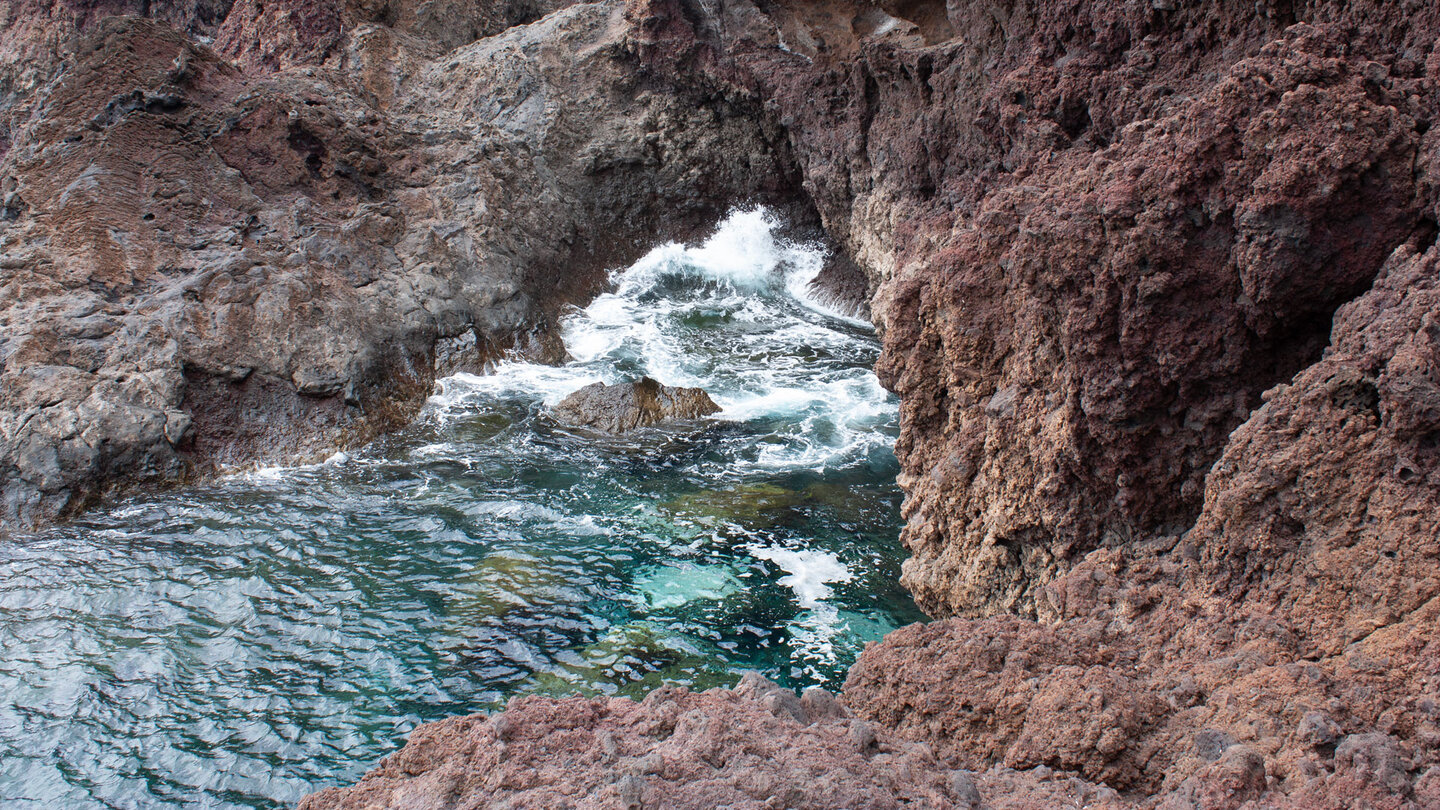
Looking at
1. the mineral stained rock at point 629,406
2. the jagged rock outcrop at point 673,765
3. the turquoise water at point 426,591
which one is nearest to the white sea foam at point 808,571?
the turquoise water at point 426,591

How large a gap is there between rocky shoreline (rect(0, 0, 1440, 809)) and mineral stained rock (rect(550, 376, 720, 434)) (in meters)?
2.14

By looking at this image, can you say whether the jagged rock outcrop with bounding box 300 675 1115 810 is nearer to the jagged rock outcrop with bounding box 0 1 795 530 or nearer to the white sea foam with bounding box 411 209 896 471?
the white sea foam with bounding box 411 209 896 471

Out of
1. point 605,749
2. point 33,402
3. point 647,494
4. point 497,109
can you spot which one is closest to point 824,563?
point 647,494

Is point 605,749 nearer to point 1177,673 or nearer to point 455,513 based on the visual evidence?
point 1177,673

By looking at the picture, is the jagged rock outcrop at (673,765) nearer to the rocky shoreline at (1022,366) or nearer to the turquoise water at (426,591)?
the rocky shoreline at (1022,366)

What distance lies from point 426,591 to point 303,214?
24.9 ft

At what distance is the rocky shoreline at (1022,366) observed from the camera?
319cm

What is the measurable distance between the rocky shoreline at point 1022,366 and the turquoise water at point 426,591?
3.85 ft

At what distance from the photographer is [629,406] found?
1159 centimetres

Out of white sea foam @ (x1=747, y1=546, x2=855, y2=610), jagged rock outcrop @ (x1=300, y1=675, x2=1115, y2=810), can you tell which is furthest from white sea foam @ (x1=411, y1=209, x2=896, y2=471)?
jagged rock outcrop @ (x1=300, y1=675, x2=1115, y2=810)

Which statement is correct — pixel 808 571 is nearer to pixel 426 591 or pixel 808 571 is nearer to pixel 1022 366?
pixel 1022 366

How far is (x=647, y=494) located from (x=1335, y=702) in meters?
7.09

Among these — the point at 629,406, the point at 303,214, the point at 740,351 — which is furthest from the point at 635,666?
the point at 303,214

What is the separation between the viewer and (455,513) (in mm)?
9062
